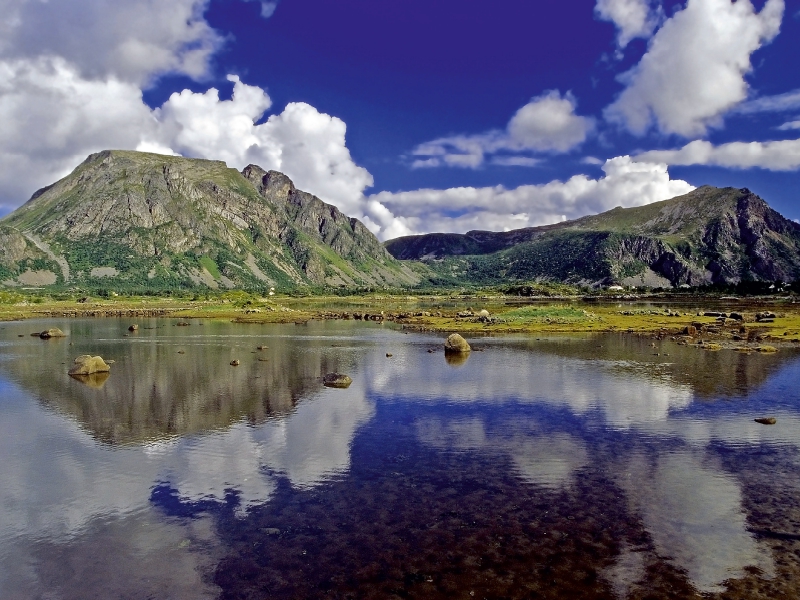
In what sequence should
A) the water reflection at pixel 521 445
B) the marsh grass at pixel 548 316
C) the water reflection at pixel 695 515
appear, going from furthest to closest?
the marsh grass at pixel 548 316
the water reflection at pixel 521 445
the water reflection at pixel 695 515

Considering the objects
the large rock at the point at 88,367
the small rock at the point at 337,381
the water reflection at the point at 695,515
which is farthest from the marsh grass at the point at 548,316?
the water reflection at the point at 695,515

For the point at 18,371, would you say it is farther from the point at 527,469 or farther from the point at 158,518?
the point at 527,469

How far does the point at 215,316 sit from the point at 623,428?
404 ft

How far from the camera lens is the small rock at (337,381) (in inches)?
1784

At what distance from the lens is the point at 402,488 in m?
22.5

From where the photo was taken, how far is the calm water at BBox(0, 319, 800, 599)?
15.9 m

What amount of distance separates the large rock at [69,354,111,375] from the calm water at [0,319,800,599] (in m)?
2.49

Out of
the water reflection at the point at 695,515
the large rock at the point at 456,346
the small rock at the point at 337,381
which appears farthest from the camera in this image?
the large rock at the point at 456,346

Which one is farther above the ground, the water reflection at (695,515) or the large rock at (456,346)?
the large rock at (456,346)

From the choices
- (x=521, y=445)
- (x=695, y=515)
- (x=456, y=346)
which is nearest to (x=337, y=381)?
(x=521, y=445)

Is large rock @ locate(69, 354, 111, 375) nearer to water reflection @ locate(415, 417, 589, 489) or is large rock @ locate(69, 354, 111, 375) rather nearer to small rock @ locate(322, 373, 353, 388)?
small rock @ locate(322, 373, 353, 388)

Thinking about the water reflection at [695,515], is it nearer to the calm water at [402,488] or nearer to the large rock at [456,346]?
the calm water at [402,488]

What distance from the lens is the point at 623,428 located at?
31734mm

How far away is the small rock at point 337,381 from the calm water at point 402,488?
0.95 metres
